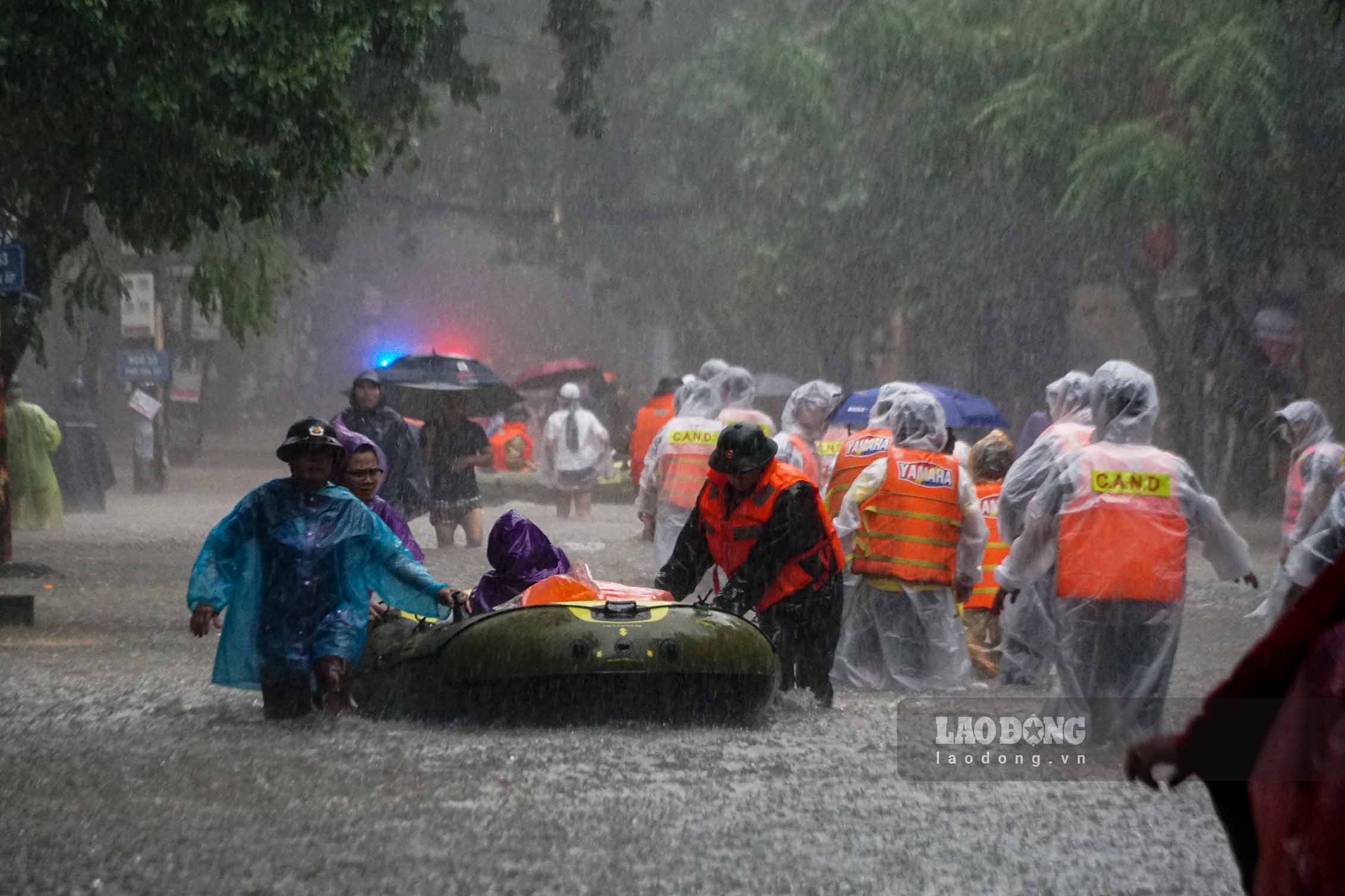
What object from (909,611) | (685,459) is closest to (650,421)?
(685,459)

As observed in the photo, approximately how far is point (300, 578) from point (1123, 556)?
3520mm

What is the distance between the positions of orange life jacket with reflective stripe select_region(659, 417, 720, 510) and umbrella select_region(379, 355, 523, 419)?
6.61 m

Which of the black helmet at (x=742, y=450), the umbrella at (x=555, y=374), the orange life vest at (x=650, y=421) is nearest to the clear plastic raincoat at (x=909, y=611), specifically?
the black helmet at (x=742, y=450)

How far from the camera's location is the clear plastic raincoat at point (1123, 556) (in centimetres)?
798

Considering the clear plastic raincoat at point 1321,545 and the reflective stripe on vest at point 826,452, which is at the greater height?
the reflective stripe on vest at point 826,452

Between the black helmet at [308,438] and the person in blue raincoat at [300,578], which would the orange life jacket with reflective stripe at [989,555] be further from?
the black helmet at [308,438]

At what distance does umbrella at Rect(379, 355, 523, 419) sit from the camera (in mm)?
21469

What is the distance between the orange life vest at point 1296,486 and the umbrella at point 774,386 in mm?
23047

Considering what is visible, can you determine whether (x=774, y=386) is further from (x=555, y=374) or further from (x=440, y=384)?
(x=440, y=384)

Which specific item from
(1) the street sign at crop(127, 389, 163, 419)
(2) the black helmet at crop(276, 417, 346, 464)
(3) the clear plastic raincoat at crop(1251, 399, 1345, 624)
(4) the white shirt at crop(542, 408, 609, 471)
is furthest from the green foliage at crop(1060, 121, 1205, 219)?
(2) the black helmet at crop(276, 417, 346, 464)

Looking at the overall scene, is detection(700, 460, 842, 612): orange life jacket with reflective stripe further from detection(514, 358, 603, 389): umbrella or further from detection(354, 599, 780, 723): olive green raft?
detection(514, 358, 603, 389): umbrella

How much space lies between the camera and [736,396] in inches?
574

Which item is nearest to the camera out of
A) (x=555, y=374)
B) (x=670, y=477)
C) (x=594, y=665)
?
(x=594, y=665)

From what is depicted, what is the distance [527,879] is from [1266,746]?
3.27 m
